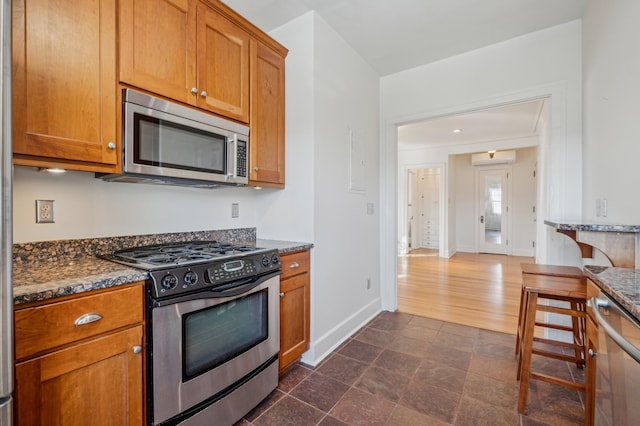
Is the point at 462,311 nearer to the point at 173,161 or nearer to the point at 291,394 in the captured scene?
the point at 291,394

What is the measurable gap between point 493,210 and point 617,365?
24.3 ft

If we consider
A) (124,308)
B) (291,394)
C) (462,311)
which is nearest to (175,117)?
(124,308)

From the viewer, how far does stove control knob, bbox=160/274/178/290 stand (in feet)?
4.07

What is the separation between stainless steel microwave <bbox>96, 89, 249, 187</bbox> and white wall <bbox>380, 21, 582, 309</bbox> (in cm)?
192

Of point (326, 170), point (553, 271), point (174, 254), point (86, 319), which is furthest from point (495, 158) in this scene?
point (86, 319)

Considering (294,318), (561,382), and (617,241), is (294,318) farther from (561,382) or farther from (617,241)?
(617,241)

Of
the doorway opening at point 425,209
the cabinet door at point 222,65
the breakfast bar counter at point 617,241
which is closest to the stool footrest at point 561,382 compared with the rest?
the breakfast bar counter at point 617,241

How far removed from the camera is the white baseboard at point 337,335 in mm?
2227

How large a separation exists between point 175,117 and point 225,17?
0.79m

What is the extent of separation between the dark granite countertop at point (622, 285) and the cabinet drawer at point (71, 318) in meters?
1.63

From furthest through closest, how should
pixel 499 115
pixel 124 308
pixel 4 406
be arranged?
pixel 499 115 → pixel 124 308 → pixel 4 406

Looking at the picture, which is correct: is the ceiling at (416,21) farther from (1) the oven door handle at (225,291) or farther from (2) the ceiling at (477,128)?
(1) the oven door handle at (225,291)

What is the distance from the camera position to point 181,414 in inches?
51.8

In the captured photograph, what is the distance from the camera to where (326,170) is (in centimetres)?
236
